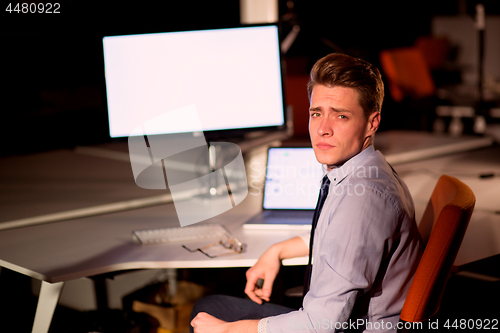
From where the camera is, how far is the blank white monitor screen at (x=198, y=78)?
177 cm

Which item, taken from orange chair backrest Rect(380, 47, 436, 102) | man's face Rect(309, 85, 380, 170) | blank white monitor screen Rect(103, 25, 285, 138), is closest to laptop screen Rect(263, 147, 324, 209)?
blank white monitor screen Rect(103, 25, 285, 138)

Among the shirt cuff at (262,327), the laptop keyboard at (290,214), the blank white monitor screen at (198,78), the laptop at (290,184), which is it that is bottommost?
the shirt cuff at (262,327)

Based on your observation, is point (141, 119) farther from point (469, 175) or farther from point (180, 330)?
point (469, 175)

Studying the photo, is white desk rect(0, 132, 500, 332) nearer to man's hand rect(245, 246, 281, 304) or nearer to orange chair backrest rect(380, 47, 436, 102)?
man's hand rect(245, 246, 281, 304)

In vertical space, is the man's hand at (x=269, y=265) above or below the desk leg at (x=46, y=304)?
above

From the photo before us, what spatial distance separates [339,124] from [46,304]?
99 cm

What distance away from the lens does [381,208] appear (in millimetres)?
1009

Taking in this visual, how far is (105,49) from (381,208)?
122cm

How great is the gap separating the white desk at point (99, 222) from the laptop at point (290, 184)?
0.10m

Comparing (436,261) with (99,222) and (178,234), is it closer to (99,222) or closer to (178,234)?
(178,234)

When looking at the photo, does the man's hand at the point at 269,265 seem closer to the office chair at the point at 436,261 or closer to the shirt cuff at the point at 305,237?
the shirt cuff at the point at 305,237

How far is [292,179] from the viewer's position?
1.70 meters

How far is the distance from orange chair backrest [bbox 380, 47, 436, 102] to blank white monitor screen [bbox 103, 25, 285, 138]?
369cm

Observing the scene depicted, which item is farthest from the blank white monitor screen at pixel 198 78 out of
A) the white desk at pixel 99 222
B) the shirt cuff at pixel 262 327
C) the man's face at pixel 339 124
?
the shirt cuff at pixel 262 327
